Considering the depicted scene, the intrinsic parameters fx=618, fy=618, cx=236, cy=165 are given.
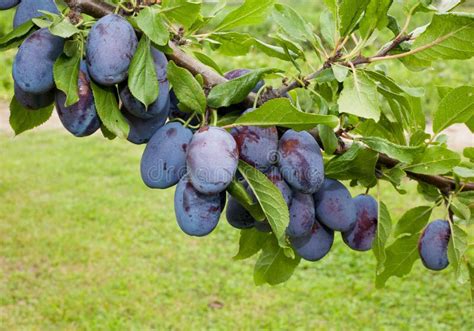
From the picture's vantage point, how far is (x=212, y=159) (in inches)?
28.9

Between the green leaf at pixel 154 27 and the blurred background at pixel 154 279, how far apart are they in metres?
2.45

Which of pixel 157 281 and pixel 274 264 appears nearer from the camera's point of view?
pixel 274 264

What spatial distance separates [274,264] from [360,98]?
0.40 meters

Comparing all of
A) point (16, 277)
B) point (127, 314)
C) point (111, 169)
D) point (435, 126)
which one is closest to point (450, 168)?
point (435, 126)

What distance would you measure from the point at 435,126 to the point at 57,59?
0.66 metres

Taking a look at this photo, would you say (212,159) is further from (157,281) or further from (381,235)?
Result: (157,281)


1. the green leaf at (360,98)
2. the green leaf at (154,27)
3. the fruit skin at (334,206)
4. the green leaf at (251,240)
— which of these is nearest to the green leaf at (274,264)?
the green leaf at (251,240)

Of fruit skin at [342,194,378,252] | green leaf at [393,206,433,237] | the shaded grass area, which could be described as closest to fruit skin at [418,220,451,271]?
green leaf at [393,206,433,237]

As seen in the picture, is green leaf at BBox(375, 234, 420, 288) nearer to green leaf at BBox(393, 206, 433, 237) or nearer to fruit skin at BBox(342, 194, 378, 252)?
green leaf at BBox(393, 206, 433, 237)

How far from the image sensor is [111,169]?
5199mm

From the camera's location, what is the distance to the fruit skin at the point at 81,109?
0.82m

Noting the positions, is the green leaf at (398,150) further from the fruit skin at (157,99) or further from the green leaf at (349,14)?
the fruit skin at (157,99)

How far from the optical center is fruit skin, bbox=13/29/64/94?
2.57ft

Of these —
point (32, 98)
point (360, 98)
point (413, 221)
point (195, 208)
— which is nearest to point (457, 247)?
point (413, 221)
